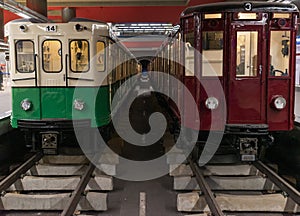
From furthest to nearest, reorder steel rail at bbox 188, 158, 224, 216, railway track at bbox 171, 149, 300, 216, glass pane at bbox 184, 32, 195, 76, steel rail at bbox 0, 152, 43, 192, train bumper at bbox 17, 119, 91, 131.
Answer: train bumper at bbox 17, 119, 91, 131 → glass pane at bbox 184, 32, 195, 76 → steel rail at bbox 0, 152, 43, 192 → railway track at bbox 171, 149, 300, 216 → steel rail at bbox 188, 158, 224, 216

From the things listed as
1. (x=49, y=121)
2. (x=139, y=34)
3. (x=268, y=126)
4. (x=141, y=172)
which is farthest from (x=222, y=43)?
(x=139, y=34)

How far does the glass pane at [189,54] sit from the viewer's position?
591 cm

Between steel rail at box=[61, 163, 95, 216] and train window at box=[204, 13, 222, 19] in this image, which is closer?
steel rail at box=[61, 163, 95, 216]

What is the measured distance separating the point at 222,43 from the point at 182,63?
2.80 ft

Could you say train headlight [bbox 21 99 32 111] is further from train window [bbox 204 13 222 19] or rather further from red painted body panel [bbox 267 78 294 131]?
red painted body panel [bbox 267 78 294 131]

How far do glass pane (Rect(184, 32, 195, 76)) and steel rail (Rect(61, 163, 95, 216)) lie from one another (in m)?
2.21

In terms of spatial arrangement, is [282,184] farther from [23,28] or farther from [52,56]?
[23,28]

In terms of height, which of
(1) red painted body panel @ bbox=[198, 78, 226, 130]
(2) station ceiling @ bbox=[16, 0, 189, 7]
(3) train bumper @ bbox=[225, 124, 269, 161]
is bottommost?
(3) train bumper @ bbox=[225, 124, 269, 161]

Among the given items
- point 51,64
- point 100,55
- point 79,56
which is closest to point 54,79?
point 51,64

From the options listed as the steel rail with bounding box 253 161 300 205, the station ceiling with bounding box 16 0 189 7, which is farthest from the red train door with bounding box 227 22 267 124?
the station ceiling with bounding box 16 0 189 7

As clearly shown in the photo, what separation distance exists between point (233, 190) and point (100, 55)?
10.6 ft

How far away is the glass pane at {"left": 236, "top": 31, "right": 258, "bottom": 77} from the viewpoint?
570 centimetres

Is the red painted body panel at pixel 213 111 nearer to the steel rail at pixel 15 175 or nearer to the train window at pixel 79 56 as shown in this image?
the train window at pixel 79 56

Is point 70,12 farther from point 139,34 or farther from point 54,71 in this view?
point 139,34
